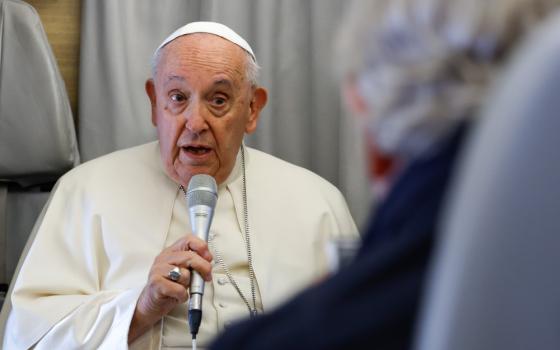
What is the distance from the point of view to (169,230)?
337cm

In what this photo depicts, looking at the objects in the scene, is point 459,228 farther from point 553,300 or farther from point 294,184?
point 294,184

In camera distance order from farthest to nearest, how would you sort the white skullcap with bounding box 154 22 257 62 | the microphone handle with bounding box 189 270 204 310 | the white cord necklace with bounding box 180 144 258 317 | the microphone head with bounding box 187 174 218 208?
the white skullcap with bounding box 154 22 257 62, the white cord necklace with bounding box 180 144 258 317, the microphone head with bounding box 187 174 218 208, the microphone handle with bounding box 189 270 204 310

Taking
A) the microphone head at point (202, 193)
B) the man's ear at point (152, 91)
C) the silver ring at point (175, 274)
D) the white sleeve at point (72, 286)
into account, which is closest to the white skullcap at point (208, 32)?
the man's ear at point (152, 91)

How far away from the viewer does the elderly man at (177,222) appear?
10.2 ft

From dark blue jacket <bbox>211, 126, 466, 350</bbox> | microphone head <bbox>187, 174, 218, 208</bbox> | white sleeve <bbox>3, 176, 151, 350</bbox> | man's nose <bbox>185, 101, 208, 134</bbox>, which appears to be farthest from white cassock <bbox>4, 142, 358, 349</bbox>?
dark blue jacket <bbox>211, 126, 466, 350</bbox>

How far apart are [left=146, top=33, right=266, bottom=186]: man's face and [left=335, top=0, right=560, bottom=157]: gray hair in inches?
88.5

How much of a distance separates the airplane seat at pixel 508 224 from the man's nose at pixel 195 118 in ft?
7.81

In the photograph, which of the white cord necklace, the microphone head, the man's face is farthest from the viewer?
the man's face

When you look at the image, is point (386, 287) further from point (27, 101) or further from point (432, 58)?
point (27, 101)

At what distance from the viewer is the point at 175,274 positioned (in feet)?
8.98

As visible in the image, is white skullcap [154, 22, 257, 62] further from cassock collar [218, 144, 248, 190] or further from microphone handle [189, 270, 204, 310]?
microphone handle [189, 270, 204, 310]

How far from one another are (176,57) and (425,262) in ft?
8.12

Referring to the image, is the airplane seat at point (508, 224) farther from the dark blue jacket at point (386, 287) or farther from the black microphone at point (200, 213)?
the black microphone at point (200, 213)

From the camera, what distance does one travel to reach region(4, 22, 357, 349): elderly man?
311 cm
